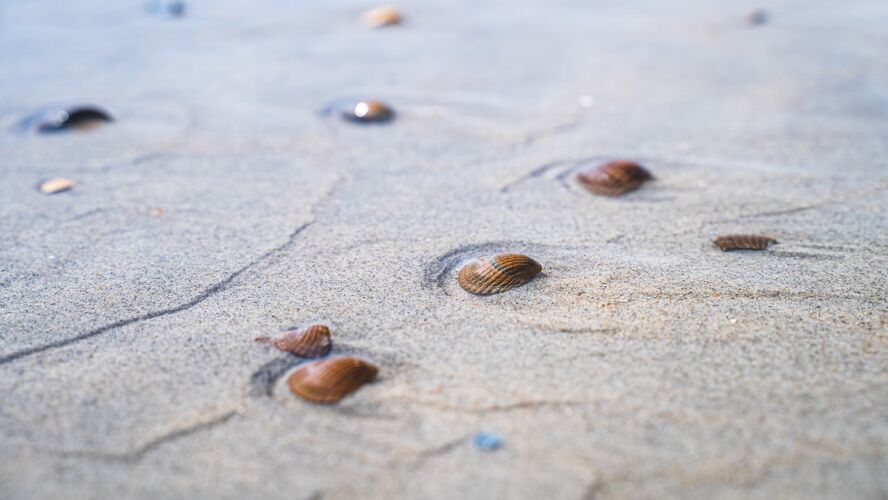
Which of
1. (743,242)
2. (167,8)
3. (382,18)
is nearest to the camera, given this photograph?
(743,242)

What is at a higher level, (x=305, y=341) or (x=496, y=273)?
(x=496, y=273)

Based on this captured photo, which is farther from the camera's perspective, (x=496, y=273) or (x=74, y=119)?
(x=74, y=119)

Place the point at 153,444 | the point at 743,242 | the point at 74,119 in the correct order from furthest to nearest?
the point at 74,119 → the point at 743,242 → the point at 153,444

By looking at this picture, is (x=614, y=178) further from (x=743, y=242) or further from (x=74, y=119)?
(x=74, y=119)

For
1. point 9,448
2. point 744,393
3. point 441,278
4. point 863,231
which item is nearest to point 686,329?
point 744,393

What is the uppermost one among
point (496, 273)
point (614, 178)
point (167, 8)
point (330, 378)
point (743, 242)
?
point (167, 8)

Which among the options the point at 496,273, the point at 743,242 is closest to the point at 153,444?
the point at 496,273

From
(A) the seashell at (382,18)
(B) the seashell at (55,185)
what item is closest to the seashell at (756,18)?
(A) the seashell at (382,18)

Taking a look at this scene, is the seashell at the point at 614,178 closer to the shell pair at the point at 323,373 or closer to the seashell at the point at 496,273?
the seashell at the point at 496,273
